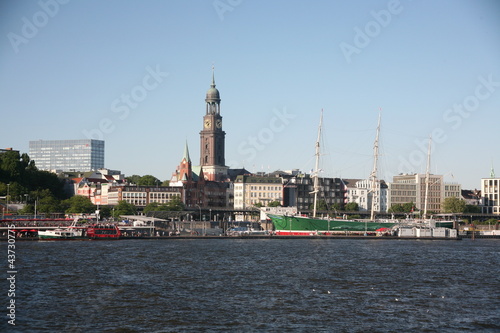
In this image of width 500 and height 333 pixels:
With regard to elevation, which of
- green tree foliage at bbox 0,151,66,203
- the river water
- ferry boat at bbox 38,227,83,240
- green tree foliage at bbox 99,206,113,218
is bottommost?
the river water

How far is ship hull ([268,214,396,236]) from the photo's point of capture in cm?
14588

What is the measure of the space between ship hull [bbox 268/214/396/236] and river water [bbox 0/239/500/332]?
67.6 metres

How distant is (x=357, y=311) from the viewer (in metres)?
42.1

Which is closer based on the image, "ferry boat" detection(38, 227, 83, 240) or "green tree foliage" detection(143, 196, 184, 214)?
"ferry boat" detection(38, 227, 83, 240)

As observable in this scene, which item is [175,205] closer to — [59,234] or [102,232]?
[102,232]

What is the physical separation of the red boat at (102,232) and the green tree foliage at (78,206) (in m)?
43.0

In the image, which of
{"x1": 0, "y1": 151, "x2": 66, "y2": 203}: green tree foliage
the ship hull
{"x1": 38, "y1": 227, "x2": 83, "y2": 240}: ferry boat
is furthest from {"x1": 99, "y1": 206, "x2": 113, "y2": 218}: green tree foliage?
{"x1": 38, "y1": 227, "x2": 83, "y2": 240}: ferry boat

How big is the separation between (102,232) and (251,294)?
69915mm

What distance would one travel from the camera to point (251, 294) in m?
48.2

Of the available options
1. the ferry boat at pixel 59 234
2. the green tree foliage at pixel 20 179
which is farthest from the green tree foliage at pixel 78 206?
the ferry boat at pixel 59 234

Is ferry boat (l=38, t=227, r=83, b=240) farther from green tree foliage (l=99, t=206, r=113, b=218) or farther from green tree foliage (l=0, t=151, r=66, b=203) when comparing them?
green tree foliage (l=99, t=206, r=113, b=218)

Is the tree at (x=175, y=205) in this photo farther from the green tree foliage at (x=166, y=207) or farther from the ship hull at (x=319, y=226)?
the ship hull at (x=319, y=226)

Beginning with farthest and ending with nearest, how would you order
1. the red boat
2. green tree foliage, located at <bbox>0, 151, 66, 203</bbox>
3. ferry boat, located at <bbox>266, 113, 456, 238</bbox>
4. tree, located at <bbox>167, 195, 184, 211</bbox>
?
1. tree, located at <bbox>167, 195, 184, 211</bbox>
2. green tree foliage, located at <bbox>0, 151, 66, 203</bbox>
3. ferry boat, located at <bbox>266, 113, 456, 238</bbox>
4. the red boat

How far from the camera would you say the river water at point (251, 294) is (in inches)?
1506
